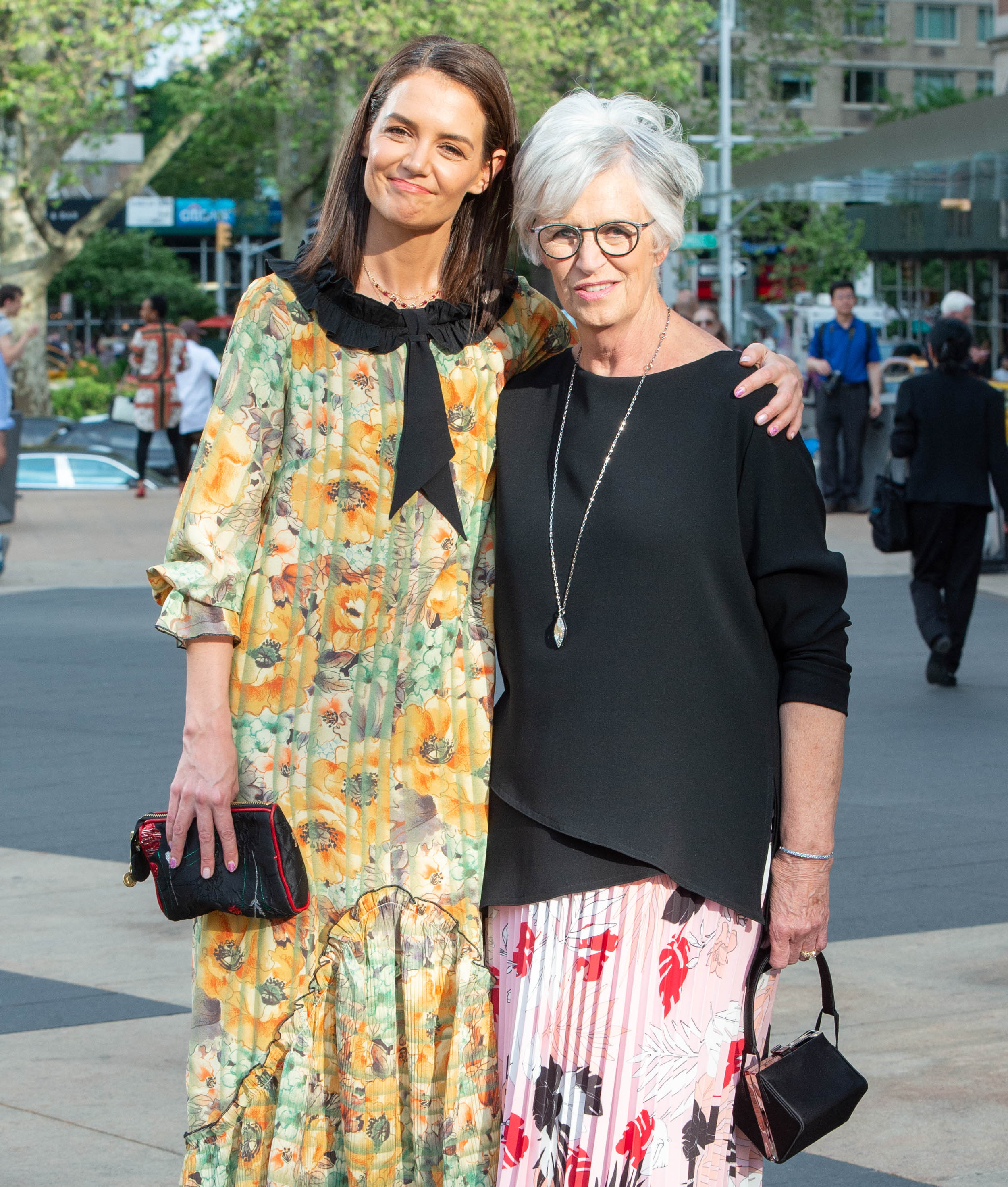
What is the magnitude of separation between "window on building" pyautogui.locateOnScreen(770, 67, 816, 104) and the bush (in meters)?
26.0

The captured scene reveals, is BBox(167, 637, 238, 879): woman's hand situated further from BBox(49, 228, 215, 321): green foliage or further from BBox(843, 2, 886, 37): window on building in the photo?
BBox(843, 2, 886, 37): window on building

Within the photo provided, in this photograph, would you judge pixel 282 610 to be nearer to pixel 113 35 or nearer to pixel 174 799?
pixel 174 799

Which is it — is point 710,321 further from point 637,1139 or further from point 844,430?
point 637,1139

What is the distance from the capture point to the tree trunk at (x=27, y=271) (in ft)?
84.0

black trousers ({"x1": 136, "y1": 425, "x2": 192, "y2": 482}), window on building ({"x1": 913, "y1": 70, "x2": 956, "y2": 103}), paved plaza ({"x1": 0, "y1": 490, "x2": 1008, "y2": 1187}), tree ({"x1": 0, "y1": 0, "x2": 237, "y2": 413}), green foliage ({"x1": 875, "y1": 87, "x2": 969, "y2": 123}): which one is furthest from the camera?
window on building ({"x1": 913, "y1": 70, "x2": 956, "y2": 103})

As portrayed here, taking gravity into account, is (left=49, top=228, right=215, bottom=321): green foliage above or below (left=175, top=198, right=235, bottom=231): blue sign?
below

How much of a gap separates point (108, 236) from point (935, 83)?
49511 millimetres

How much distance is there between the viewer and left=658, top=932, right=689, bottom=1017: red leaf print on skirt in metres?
2.23

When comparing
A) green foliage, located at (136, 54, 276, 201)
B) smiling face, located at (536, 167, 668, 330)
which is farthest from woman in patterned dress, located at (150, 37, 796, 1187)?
green foliage, located at (136, 54, 276, 201)

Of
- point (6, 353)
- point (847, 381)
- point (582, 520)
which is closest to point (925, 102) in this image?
point (847, 381)

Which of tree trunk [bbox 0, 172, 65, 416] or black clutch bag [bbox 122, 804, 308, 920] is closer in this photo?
black clutch bag [bbox 122, 804, 308, 920]

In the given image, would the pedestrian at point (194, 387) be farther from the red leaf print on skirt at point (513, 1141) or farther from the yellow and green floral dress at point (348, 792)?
the red leaf print on skirt at point (513, 1141)

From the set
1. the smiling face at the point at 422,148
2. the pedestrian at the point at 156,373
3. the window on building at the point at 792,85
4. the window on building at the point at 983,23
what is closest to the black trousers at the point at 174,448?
the pedestrian at the point at 156,373

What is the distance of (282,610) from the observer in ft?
7.77
